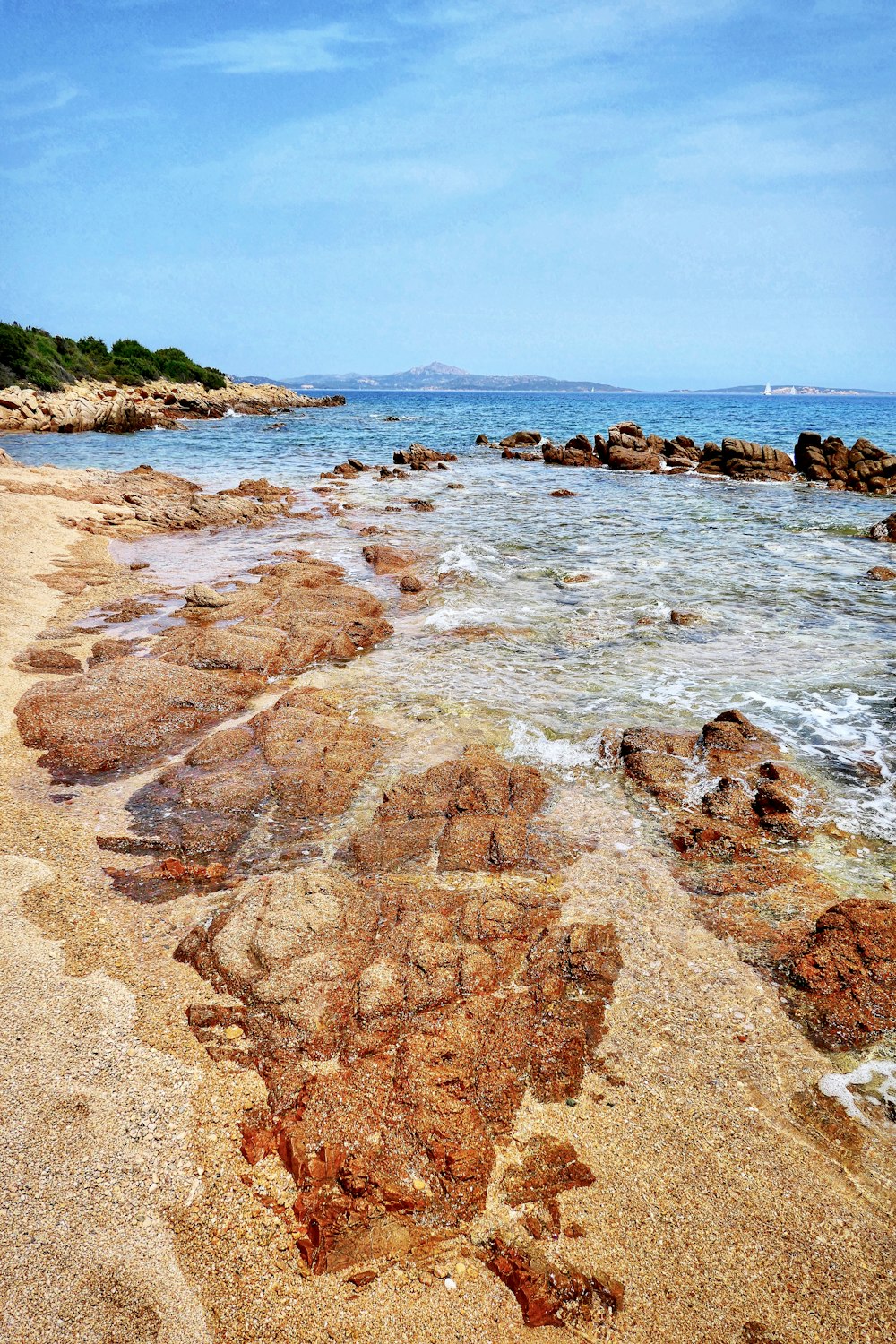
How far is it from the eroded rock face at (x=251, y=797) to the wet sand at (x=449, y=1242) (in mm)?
615

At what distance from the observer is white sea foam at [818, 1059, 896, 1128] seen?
3.69m

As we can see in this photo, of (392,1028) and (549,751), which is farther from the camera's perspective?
(549,751)

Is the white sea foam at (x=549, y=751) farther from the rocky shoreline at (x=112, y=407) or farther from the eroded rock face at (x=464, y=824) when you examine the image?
the rocky shoreline at (x=112, y=407)

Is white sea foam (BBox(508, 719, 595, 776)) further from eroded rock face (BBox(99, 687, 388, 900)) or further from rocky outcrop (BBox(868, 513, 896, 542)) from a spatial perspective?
rocky outcrop (BBox(868, 513, 896, 542))

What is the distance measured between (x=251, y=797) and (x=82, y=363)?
74.7 m

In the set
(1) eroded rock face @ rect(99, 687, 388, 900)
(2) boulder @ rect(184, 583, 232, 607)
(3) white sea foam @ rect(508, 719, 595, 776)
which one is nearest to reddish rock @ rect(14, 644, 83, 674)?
(2) boulder @ rect(184, 583, 232, 607)

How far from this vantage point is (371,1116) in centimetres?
350

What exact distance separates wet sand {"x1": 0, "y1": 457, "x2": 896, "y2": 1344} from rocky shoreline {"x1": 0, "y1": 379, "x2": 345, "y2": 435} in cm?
5095

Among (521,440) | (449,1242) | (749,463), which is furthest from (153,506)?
(521,440)

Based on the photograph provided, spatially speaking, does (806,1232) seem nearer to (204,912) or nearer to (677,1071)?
(677,1071)

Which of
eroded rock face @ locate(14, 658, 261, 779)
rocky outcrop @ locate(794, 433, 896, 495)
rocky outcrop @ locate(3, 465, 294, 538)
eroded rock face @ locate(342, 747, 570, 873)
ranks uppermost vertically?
rocky outcrop @ locate(794, 433, 896, 495)

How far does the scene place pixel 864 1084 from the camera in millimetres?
3820

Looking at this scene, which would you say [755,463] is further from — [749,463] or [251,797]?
[251,797]

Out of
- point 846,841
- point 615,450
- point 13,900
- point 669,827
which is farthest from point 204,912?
point 615,450
